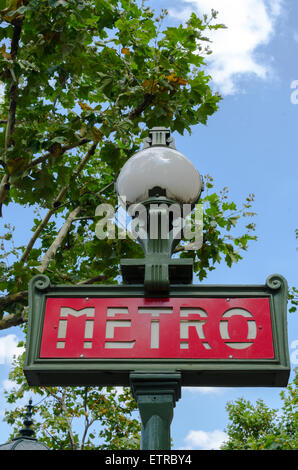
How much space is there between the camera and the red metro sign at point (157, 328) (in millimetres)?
2525

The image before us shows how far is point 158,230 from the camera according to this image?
2.90 metres

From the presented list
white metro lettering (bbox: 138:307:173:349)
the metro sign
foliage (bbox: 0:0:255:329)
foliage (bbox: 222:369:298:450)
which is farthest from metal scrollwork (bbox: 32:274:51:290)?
foliage (bbox: 222:369:298:450)

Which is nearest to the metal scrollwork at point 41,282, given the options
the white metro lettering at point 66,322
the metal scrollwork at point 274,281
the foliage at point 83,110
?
the white metro lettering at point 66,322

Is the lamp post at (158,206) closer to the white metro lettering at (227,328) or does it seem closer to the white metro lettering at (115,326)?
the white metro lettering at (115,326)

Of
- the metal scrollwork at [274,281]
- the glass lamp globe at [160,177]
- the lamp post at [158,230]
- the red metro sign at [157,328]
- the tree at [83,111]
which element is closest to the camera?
the lamp post at [158,230]

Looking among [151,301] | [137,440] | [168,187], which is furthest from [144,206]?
[137,440]

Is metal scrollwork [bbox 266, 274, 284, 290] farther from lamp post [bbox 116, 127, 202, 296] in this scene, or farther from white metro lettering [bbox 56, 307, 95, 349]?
white metro lettering [bbox 56, 307, 95, 349]

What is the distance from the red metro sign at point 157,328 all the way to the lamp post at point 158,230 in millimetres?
121

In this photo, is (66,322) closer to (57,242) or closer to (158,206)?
(158,206)

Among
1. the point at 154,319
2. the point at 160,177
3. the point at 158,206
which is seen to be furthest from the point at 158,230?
the point at 154,319

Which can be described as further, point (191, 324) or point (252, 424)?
point (252, 424)

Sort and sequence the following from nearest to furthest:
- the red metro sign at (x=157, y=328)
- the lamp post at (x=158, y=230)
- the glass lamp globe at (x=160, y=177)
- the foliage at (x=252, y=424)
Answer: the lamp post at (x=158, y=230)
the red metro sign at (x=157, y=328)
the glass lamp globe at (x=160, y=177)
the foliage at (x=252, y=424)

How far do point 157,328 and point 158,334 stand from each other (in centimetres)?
3
